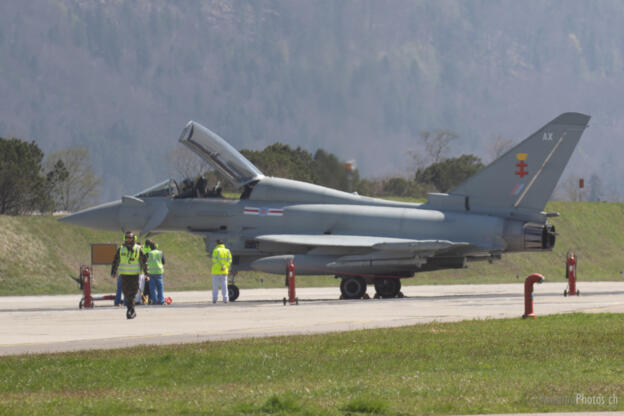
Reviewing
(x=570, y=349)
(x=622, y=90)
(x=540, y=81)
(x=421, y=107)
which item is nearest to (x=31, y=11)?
(x=421, y=107)

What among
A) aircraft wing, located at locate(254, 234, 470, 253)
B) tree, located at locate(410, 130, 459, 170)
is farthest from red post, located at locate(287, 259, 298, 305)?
tree, located at locate(410, 130, 459, 170)

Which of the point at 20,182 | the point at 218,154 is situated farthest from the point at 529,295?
the point at 20,182

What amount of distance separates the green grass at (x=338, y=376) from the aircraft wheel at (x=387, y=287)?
12.3 meters

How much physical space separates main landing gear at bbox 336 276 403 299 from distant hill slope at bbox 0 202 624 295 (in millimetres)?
12289

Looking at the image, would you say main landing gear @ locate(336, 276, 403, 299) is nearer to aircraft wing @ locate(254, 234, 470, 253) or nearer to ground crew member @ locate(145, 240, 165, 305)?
aircraft wing @ locate(254, 234, 470, 253)

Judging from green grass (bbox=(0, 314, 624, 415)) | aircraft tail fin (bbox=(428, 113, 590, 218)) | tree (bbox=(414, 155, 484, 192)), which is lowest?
green grass (bbox=(0, 314, 624, 415))

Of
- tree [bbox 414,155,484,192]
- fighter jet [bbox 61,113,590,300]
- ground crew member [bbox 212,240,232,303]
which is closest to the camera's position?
ground crew member [bbox 212,240,232,303]

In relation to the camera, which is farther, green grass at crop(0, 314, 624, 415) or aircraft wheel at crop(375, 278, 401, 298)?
aircraft wheel at crop(375, 278, 401, 298)

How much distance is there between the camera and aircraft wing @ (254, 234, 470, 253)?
83.0 feet

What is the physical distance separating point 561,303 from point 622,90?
17642cm

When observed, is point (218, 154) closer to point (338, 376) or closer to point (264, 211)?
point (264, 211)

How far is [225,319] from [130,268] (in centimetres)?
227

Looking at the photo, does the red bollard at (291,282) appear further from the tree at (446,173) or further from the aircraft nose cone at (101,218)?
the tree at (446,173)

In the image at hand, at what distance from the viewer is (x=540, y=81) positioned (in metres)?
180
